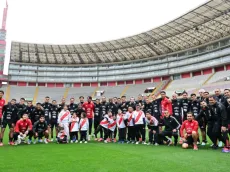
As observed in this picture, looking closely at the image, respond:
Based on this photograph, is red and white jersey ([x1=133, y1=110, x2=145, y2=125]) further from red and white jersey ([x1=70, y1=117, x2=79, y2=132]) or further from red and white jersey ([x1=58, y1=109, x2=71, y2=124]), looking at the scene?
red and white jersey ([x1=58, y1=109, x2=71, y2=124])

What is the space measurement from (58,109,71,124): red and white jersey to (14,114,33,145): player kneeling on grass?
55.8 inches

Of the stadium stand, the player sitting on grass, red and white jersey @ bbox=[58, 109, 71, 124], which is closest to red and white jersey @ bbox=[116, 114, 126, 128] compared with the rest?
red and white jersey @ bbox=[58, 109, 71, 124]

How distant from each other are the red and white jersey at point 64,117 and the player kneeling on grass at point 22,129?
1.42 meters

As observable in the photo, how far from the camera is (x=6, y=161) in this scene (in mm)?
5355

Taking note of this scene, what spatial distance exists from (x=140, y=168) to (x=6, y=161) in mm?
3266

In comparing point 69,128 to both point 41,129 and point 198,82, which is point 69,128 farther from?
point 198,82

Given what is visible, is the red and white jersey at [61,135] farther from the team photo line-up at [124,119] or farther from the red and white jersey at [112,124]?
the red and white jersey at [112,124]

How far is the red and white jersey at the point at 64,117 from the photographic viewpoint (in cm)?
1011

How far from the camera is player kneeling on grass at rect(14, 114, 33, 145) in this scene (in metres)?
8.80

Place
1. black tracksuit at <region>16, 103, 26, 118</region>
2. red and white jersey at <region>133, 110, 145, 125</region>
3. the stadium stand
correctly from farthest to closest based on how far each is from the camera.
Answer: the stadium stand, red and white jersey at <region>133, 110, 145, 125</region>, black tracksuit at <region>16, 103, 26, 118</region>

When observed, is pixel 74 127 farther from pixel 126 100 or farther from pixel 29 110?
pixel 126 100

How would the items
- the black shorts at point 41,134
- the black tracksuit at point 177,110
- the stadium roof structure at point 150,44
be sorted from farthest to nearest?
the stadium roof structure at point 150,44
the black tracksuit at point 177,110
the black shorts at point 41,134

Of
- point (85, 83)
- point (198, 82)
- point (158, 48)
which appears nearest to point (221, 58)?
point (198, 82)

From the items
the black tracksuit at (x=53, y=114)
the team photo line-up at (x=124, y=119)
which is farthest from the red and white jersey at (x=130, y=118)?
the black tracksuit at (x=53, y=114)
